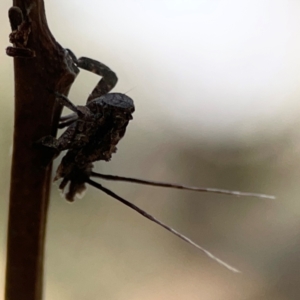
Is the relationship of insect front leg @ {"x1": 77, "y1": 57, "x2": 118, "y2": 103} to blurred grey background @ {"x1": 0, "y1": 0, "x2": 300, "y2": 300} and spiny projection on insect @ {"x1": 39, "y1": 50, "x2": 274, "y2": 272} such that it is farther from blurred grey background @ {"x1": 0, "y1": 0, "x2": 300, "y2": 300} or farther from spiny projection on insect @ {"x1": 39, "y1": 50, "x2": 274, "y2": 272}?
blurred grey background @ {"x1": 0, "y1": 0, "x2": 300, "y2": 300}

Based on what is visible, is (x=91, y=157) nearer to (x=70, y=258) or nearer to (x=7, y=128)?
(x=7, y=128)

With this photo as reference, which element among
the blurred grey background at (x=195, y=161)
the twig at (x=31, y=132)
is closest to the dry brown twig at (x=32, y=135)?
the twig at (x=31, y=132)

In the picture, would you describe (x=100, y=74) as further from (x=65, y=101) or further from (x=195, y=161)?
(x=195, y=161)

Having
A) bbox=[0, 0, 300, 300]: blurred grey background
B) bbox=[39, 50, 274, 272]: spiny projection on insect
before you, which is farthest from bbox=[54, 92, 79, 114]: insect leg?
bbox=[0, 0, 300, 300]: blurred grey background

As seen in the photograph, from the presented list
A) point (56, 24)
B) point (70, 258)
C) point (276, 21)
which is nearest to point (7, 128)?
point (56, 24)

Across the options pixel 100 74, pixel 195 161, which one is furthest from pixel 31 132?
pixel 195 161

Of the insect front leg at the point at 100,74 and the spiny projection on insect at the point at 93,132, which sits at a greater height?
the insect front leg at the point at 100,74

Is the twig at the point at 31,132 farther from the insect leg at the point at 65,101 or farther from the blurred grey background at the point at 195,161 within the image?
the blurred grey background at the point at 195,161
